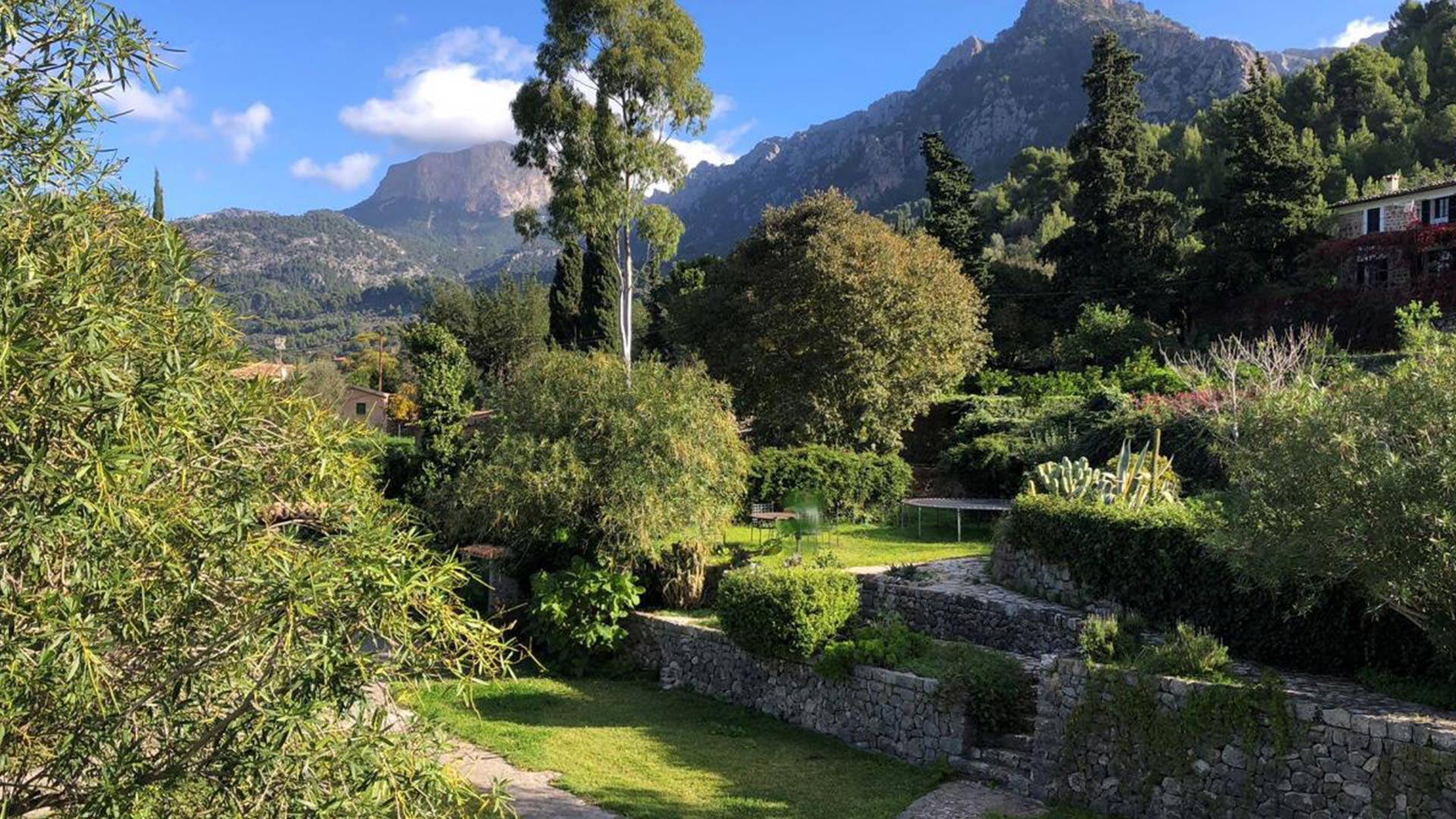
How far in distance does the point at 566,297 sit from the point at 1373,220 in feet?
105

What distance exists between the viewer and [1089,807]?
9.19 metres

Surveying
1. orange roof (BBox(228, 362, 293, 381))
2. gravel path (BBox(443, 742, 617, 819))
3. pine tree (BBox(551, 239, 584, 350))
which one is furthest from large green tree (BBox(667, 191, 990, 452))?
orange roof (BBox(228, 362, 293, 381))

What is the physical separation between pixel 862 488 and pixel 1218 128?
157 ft

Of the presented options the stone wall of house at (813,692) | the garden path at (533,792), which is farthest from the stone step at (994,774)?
the garden path at (533,792)

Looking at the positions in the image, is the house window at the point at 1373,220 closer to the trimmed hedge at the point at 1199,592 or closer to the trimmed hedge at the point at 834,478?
the trimmed hedge at the point at 834,478

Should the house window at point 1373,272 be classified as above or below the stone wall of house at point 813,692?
above

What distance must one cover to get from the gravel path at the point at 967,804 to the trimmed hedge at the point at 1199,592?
113 inches

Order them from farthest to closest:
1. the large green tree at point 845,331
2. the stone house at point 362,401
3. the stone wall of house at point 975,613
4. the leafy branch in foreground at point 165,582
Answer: the stone house at point 362,401
the large green tree at point 845,331
the stone wall of house at point 975,613
the leafy branch in foreground at point 165,582

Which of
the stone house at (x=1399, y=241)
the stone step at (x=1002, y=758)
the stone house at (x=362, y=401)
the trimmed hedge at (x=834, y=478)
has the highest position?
the stone house at (x=1399, y=241)

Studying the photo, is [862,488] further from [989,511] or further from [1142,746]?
[1142,746]

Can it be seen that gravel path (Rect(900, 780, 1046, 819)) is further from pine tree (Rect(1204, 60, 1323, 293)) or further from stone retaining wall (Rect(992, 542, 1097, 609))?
pine tree (Rect(1204, 60, 1323, 293))

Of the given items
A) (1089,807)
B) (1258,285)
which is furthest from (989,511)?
(1258,285)

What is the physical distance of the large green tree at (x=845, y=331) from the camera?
2388 centimetres

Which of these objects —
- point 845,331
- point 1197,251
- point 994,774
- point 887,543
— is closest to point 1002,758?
point 994,774
